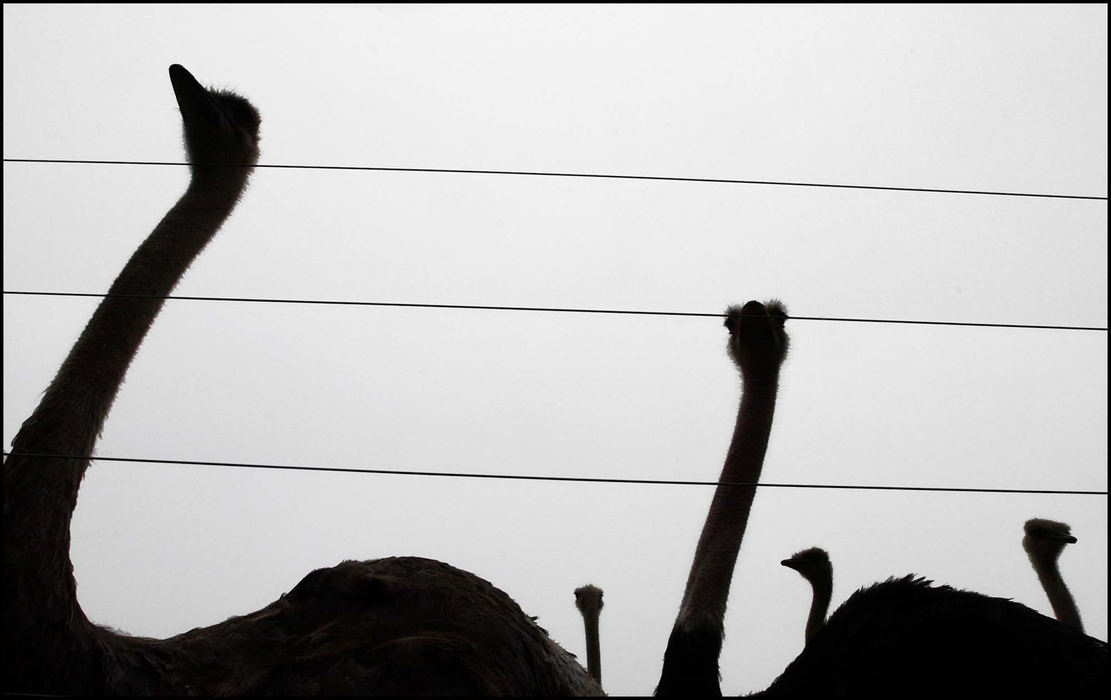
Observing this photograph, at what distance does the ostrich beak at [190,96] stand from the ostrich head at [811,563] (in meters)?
1.46

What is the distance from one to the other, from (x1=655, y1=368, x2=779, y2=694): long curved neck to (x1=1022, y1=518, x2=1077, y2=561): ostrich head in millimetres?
584

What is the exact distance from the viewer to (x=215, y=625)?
1604 mm

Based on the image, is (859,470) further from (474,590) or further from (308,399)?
(308,399)

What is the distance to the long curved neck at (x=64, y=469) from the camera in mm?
1348

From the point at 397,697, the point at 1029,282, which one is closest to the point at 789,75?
the point at 1029,282

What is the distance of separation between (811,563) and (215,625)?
0.97 m

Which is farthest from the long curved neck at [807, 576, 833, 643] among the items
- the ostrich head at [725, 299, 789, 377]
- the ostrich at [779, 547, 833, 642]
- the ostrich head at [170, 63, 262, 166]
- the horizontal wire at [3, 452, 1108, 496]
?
the ostrich head at [170, 63, 262, 166]

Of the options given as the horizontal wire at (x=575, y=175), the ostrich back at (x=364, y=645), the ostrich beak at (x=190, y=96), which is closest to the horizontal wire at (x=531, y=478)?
the ostrich back at (x=364, y=645)

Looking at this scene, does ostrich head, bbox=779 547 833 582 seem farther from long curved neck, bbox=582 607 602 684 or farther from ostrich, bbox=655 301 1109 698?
long curved neck, bbox=582 607 602 684

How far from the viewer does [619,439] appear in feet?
4.57

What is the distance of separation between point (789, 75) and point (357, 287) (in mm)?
1105

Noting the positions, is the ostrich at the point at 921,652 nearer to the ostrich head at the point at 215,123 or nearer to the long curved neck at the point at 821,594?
the long curved neck at the point at 821,594

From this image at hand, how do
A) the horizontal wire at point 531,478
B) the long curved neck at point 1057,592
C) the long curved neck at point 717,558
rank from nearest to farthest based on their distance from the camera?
the horizontal wire at point 531,478 → the long curved neck at point 1057,592 → the long curved neck at point 717,558

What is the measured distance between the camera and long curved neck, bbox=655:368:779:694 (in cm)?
203
